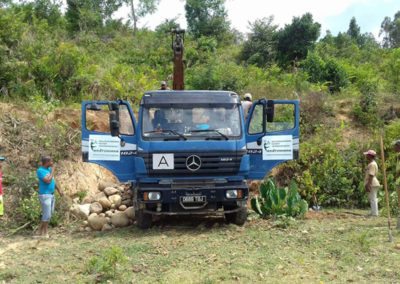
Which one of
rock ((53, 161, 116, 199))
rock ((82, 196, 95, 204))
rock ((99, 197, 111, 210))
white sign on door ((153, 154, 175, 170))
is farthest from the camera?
rock ((53, 161, 116, 199))

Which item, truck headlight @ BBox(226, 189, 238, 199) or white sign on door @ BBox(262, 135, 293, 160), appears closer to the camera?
truck headlight @ BBox(226, 189, 238, 199)

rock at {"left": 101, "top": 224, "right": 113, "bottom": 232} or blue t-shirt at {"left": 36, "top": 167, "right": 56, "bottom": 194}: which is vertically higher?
blue t-shirt at {"left": 36, "top": 167, "right": 56, "bottom": 194}

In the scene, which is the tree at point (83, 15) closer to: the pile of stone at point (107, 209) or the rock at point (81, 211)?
the pile of stone at point (107, 209)

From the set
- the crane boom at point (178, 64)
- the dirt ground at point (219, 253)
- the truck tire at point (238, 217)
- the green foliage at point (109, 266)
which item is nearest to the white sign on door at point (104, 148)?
the dirt ground at point (219, 253)

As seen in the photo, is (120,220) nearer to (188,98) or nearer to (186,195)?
(186,195)

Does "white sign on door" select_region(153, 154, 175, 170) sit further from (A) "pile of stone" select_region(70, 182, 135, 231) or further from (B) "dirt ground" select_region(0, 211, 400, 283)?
(A) "pile of stone" select_region(70, 182, 135, 231)

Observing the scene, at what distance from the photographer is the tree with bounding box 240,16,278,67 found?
2525 cm

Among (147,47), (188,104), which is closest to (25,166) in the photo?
(188,104)

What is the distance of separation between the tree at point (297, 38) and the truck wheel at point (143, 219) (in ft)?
56.3

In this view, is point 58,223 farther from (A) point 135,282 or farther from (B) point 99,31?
(B) point 99,31

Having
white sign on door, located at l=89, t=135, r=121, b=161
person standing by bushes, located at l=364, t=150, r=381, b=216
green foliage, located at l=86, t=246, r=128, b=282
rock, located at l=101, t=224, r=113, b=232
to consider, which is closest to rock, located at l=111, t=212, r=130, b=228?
rock, located at l=101, t=224, r=113, b=232

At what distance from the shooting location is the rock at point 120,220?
31.2ft

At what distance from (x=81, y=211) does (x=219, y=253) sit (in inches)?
144

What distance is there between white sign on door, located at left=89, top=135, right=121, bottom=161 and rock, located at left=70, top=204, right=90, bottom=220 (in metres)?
1.17
